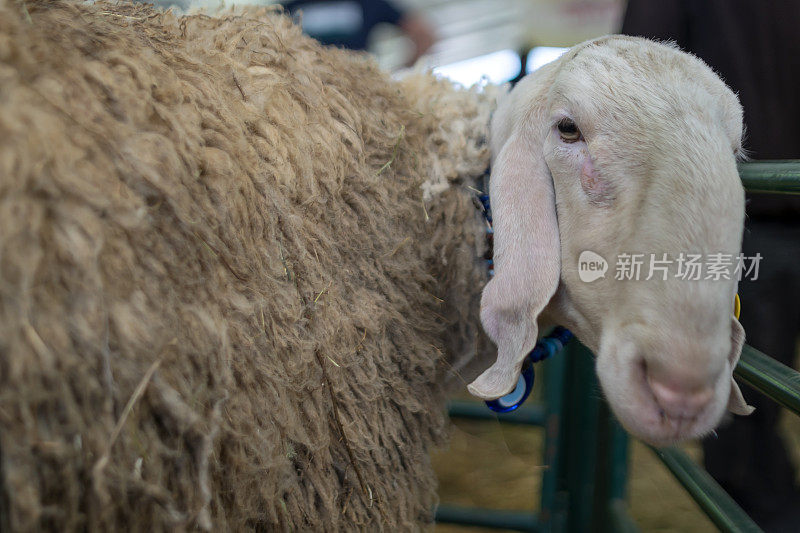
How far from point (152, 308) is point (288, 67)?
81 centimetres

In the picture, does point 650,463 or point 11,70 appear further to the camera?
point 650,463

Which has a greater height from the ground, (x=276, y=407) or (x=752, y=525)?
(x=276, y=407)

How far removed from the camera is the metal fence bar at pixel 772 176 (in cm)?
105

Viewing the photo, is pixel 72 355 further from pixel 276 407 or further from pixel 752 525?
pixel 752 525

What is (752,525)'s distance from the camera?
1.14 m

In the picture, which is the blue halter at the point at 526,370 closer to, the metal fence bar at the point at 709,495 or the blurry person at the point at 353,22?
the metal fence bar at the point at 709,495

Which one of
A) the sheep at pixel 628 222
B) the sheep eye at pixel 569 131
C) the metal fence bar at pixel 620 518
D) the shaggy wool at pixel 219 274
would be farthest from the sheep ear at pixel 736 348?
the metal fence bar at pixel 620 518

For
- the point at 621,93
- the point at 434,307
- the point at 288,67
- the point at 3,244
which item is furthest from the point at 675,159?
the point at 3,244

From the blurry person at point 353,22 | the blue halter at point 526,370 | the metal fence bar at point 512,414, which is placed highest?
the blurry person at point 353,22

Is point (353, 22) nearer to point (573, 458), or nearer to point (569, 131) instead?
point (569, 131)

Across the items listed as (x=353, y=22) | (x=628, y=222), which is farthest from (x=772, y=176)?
(x=353, y=22)

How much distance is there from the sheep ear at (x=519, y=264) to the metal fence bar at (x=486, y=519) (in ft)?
4.37

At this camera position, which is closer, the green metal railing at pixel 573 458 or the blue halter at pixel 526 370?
the blue halter at pixel 526 370

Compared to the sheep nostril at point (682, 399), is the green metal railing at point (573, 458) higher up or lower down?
lower down
